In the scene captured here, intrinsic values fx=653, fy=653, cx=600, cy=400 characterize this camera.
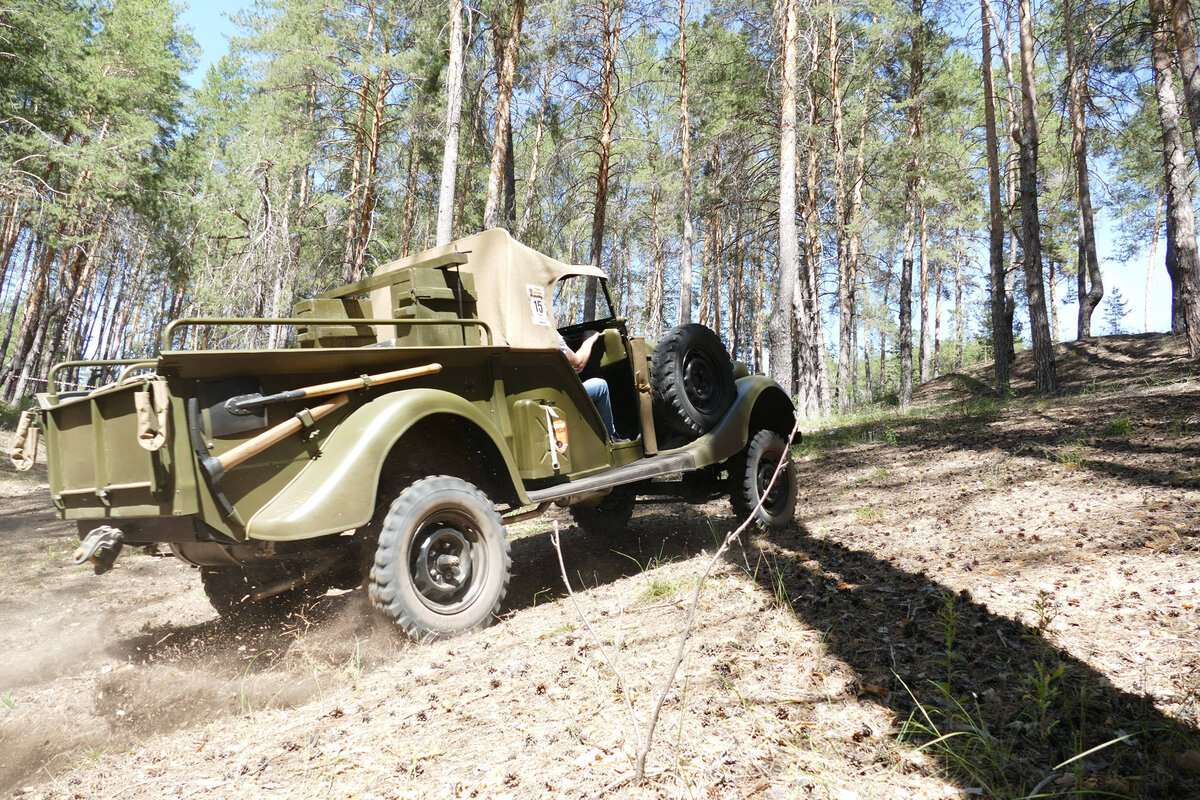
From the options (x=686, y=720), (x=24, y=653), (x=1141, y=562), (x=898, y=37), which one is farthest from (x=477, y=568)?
(x=898, y=37)

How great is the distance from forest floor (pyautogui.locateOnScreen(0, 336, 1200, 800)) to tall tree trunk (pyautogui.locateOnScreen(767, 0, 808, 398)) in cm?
632

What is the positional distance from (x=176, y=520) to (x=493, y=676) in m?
1.57

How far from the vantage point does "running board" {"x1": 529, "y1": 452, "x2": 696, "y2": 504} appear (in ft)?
13.0

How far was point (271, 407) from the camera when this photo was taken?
Answer: 301 cm

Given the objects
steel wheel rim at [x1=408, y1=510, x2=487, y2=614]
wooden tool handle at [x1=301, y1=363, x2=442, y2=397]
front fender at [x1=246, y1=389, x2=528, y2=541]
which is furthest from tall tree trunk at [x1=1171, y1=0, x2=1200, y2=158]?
front fender at [x1=246, y1=389, x2=528, y2=541]

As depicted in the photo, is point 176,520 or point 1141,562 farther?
point 1141,562

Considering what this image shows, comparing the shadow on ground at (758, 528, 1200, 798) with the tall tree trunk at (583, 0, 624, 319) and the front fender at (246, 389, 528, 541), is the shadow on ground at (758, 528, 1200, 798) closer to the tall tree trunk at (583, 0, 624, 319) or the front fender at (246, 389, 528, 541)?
the front fender at (246, 389, 528, 541)

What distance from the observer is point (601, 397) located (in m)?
4.81

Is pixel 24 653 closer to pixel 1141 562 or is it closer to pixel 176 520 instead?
pixel 176 520

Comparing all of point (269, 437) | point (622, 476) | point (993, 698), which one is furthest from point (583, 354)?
point (993, 698)

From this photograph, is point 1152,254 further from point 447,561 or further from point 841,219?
point 447,561

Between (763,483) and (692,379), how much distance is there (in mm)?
1175

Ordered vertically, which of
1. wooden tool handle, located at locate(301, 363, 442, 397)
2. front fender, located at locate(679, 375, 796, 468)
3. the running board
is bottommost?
the running board

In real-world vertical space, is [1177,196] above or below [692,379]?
above
